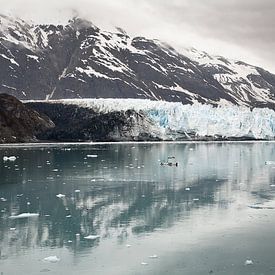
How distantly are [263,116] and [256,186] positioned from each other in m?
47.1

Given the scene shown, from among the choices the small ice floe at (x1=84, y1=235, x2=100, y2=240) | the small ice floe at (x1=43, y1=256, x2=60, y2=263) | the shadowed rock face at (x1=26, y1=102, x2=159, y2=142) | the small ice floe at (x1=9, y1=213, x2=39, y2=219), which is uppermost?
the shadowed rock face at (x1=26, y1=102, x2=159, y2=142)

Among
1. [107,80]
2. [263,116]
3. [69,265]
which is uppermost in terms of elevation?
[107,80]

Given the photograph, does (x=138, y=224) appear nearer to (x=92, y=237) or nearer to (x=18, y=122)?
(x=92, y=237)

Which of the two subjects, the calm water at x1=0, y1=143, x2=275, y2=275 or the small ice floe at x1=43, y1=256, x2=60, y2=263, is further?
the small ice floe at x1=43, y1=256, x2=60, y2=263

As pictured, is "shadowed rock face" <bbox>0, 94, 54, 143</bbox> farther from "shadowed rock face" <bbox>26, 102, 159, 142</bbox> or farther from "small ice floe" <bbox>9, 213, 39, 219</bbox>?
"small ice floe" <bbox>9, 213, 39, 219</bbox>

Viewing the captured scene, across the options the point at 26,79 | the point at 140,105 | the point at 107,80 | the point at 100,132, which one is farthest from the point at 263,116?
the point at 26,79

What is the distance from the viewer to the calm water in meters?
9.68

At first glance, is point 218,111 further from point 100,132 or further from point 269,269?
point 269,269

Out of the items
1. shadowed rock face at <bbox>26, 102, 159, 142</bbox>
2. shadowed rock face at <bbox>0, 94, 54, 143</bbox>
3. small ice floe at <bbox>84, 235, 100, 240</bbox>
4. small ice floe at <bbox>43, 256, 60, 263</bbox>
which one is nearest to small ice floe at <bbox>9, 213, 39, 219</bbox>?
small ice floe at <bbox>84, 235, 100, 240</bbox>

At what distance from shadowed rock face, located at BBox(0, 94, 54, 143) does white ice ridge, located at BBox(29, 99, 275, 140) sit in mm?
9966

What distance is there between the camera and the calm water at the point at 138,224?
9680 millimetres

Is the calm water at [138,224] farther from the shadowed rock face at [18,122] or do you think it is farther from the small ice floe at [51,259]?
the shadowed rock face at [18,122]

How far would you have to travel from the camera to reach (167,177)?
922 inches

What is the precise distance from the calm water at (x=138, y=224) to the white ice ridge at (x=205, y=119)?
1591 inches
